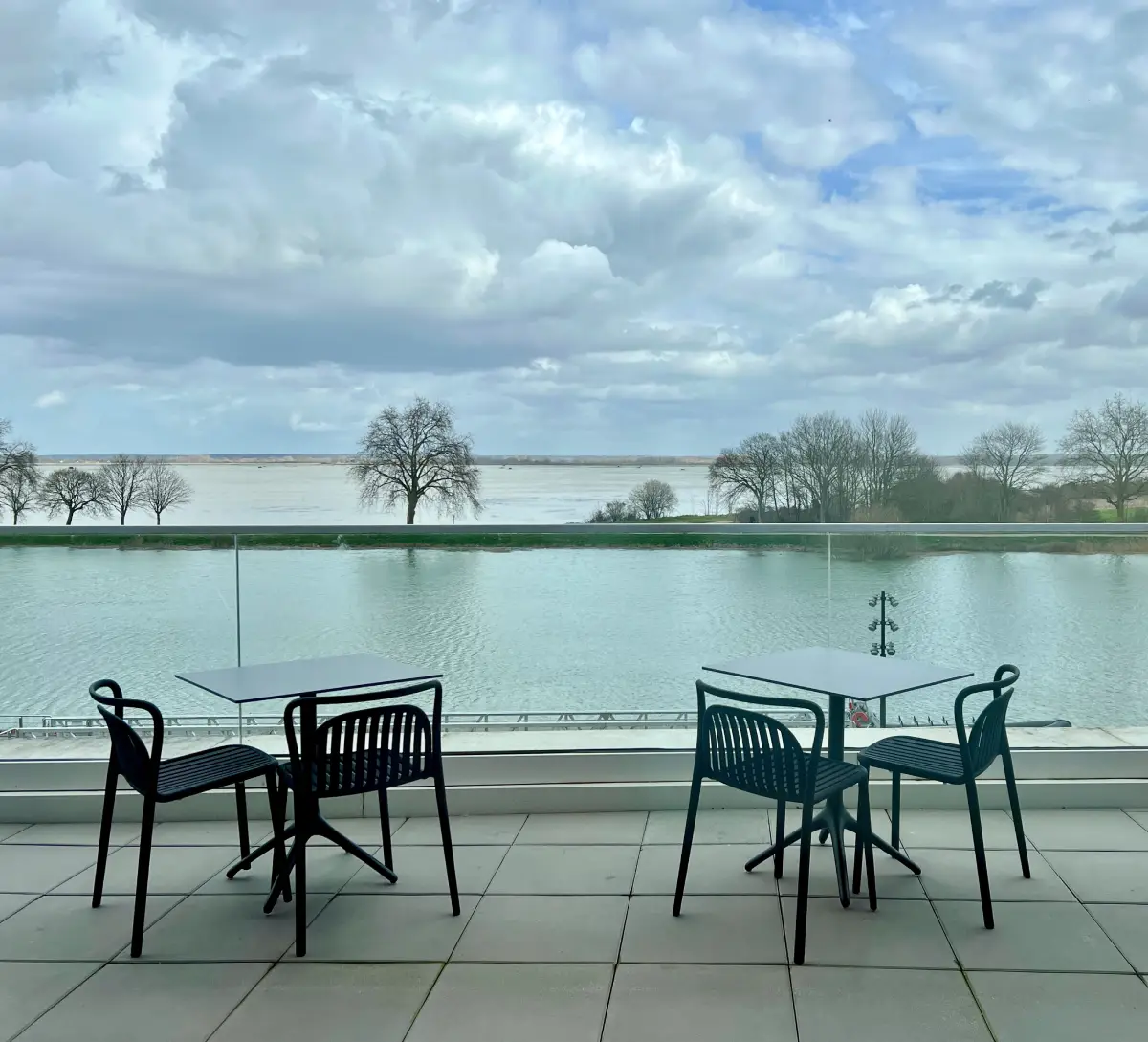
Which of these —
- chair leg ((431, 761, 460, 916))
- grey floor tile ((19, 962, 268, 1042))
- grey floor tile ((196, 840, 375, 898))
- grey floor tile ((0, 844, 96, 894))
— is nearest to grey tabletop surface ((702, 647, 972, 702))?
chair leg ((431, 761, 460, 916))

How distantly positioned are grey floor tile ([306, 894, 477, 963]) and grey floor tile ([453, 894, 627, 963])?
63 mm

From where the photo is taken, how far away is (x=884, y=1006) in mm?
2254

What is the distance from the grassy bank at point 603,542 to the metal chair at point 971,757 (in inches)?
43.7

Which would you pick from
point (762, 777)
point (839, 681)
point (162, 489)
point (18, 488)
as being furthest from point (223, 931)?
point (18, 488)

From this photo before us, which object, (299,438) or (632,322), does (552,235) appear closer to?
(632,322)

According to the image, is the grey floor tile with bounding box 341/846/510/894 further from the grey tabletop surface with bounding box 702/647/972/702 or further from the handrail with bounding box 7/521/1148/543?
the handrail with bounding box 7/521/1148/543

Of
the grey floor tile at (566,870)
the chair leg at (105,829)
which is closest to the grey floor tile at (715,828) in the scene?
the grey floor tile at (566,870)

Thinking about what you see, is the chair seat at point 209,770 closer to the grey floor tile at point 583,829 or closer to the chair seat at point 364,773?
the chair seat at point 364,773

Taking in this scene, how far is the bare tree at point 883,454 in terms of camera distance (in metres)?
8.90

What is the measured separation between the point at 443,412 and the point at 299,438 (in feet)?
6.72

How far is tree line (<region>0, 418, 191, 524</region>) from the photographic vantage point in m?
6.97

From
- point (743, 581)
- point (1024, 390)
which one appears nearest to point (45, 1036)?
point (743, 581)

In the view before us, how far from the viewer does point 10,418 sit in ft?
32.5

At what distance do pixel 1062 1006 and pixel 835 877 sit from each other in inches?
35.8
